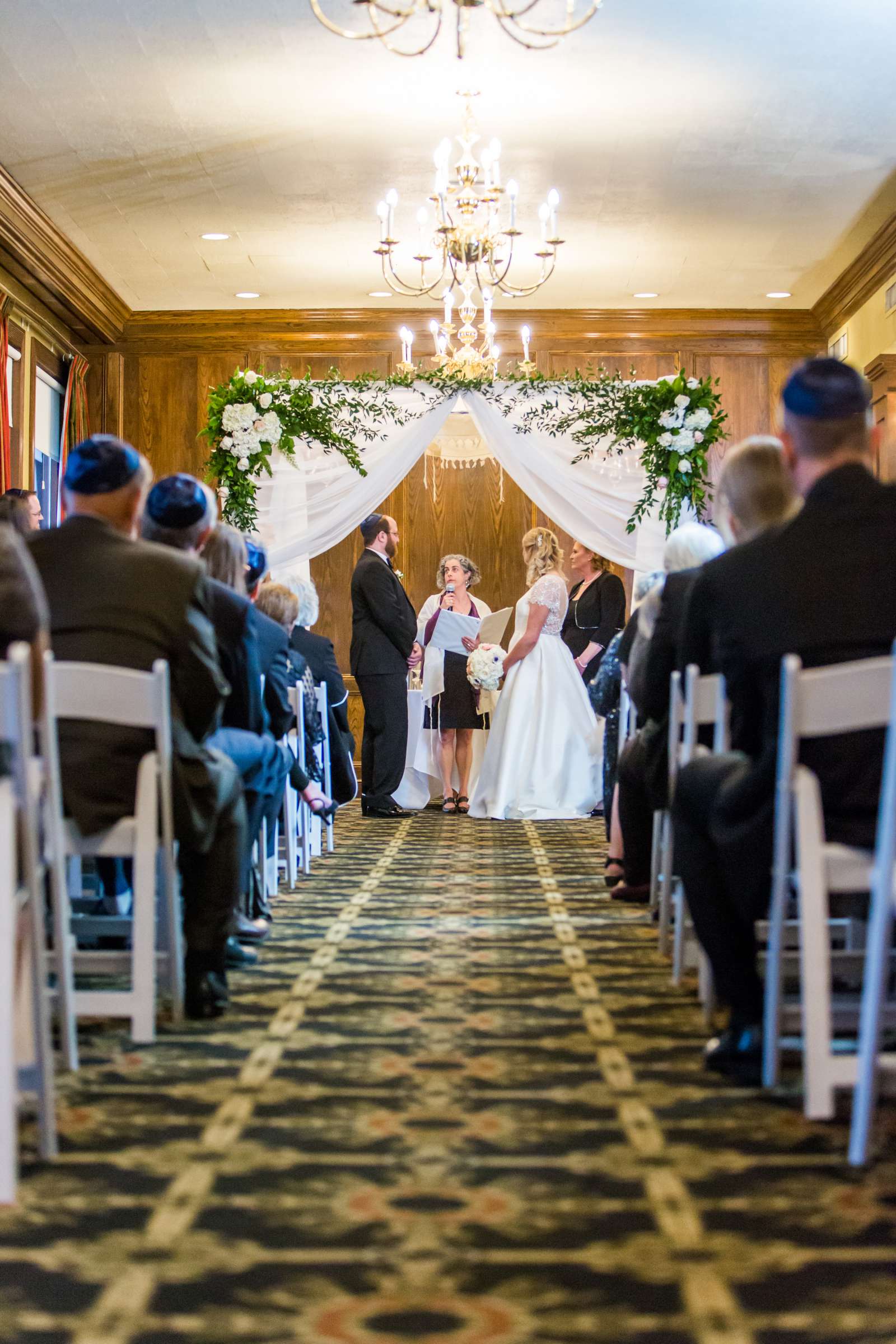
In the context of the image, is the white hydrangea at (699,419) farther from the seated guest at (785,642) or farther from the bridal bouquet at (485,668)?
the seated guest at (785,642)

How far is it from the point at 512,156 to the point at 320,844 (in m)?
4.00

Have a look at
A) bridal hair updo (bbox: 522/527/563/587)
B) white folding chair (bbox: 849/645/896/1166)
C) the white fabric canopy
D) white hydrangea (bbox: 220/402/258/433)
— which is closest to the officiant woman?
bridal hair updo (bbox: 522/527/563/587)

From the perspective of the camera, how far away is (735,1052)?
2.83 metres

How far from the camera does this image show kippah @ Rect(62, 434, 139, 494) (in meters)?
3.29

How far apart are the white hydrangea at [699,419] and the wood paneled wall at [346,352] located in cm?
327

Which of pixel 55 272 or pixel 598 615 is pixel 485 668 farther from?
pixel 55 272

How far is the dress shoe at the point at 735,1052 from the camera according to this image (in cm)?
283

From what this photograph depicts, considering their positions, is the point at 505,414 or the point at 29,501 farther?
the point at 505,414

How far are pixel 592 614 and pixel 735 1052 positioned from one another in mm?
6070

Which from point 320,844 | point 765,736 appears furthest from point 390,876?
point 765,736

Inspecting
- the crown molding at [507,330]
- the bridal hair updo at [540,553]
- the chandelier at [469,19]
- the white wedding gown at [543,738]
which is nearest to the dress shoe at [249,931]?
the chandelier at [469,19]

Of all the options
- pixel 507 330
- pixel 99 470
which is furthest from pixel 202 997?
pixel 507 330

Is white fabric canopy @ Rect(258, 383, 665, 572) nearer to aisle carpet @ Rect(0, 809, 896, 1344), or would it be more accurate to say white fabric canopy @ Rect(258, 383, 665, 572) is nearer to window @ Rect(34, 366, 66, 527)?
window @ Rect(34, 366, 66, 527)

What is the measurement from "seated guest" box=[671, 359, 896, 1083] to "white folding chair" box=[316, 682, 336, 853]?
3769 millimetres
